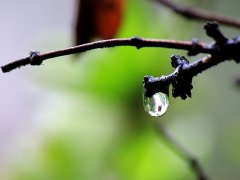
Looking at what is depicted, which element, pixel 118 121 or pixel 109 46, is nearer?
pixel 109 46

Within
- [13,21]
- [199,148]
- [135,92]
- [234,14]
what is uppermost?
[13,21]

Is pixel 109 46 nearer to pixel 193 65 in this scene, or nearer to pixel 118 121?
pixel 193 65

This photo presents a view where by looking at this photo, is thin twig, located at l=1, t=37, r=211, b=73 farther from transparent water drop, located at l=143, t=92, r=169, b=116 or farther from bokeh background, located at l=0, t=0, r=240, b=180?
bokeh background, located at l=0, t=0, r=240, b=180

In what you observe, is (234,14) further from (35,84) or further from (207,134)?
(35,84)

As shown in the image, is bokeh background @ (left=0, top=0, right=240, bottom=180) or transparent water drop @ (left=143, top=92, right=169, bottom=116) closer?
transparent water drop @ (left=143, top=92, right=169, bottom=116)

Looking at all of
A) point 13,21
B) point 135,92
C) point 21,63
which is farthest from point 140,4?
point 13,21

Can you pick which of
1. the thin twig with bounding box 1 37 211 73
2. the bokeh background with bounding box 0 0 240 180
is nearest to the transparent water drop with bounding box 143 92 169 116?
the thin twig with bounding box 1 37 211 73

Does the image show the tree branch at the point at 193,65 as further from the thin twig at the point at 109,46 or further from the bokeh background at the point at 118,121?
the bokeh background at the point at 118,121

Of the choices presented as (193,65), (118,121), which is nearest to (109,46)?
(193,65)
